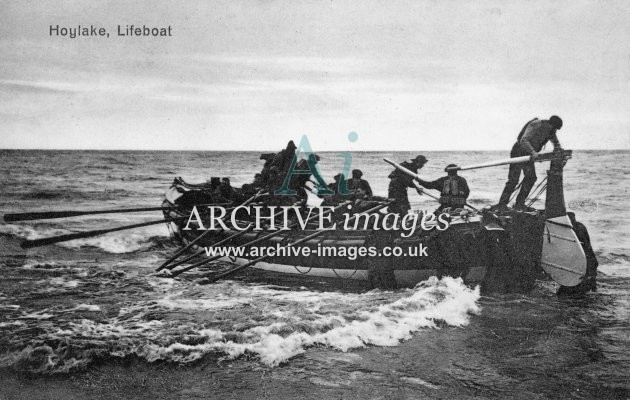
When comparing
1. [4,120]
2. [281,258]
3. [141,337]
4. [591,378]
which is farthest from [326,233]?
[4,120]

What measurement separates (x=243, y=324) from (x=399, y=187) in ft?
13.9

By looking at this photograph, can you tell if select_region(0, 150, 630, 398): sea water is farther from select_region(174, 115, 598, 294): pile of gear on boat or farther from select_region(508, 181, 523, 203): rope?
select_region(508, 181, 523, 203): rope

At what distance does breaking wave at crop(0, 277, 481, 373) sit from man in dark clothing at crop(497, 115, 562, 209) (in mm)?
1785

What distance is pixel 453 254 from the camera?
22.8ft

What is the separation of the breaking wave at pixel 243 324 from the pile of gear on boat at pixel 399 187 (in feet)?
5.20

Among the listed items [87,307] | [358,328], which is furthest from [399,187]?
[87,307]

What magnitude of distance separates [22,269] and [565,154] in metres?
9.95

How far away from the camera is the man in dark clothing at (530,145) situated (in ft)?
22.5

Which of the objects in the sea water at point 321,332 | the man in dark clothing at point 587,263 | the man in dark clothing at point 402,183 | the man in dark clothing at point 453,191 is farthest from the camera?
the man in dark clothing at point 402,183

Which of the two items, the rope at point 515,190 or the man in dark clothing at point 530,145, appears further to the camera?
the rope at point 515,190

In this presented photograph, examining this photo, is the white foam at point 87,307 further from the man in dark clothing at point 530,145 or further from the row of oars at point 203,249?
the man in dark clothing at point 530,145

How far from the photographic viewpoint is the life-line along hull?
6.86 meters

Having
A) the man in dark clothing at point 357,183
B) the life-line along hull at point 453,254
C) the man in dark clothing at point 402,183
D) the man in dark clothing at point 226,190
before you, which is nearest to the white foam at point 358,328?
the life-line along hull at point 453,254

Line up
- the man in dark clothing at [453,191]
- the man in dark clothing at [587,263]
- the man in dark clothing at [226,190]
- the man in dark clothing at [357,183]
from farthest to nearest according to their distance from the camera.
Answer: the man in dark clothing at [226,190] < the man in dark clothing at [357,183] < the man in dark clothing at [453,191] < the man in dark clothing at [587,263]
